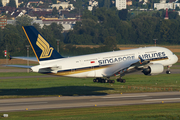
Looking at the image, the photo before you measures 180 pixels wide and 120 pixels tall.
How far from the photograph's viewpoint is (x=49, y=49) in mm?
62781

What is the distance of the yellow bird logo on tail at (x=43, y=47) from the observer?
61537 mm

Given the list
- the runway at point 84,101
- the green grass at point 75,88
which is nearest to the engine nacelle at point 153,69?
the runway at point 84,101

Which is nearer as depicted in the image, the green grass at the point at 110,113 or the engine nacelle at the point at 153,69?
the green grass at the point at 110,113

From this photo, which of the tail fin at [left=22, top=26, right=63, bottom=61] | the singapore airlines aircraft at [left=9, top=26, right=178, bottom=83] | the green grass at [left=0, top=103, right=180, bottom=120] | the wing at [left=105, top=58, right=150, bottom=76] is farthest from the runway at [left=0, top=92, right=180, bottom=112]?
the tail fin at [left=22, top=26, right=63, bottom=61]

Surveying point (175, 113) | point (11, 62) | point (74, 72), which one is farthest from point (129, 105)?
point (11, 62)

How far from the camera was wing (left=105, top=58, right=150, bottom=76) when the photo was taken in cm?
6294

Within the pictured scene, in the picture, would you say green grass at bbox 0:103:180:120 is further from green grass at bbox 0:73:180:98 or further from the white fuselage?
green grass at bbox 0:73:180:98

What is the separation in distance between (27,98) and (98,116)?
20801 mm

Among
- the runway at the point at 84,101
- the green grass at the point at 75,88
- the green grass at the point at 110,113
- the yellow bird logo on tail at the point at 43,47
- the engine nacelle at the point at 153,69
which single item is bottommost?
the green grass at the point at 75,88

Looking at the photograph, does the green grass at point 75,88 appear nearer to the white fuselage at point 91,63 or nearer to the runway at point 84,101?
the runway at point 84,101

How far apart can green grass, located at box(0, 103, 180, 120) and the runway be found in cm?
319

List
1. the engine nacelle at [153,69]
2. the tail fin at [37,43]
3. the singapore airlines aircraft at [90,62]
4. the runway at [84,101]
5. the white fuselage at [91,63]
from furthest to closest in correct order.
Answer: the engine nacelle at [153,69]
the white fuselage at [91,63]
the singapore airlines aircraft at [90,62]
the tail fin at [37,43]
the runway at [84,101]

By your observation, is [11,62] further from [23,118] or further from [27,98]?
[23,118]


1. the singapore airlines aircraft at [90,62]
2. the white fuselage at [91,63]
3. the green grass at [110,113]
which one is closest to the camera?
the green grass at [110,113]
